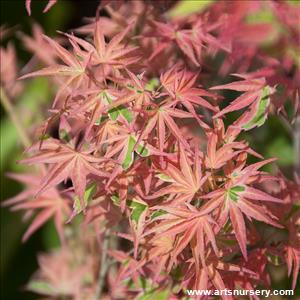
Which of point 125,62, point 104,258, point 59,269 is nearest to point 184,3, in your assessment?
point 125,62

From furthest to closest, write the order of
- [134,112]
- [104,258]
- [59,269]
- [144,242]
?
1. [59,269]
2. [104,258]
3. [144,242]
4. [134,112]

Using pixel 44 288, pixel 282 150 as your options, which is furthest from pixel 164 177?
pixel 282 150

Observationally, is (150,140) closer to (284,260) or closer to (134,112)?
(134,112)

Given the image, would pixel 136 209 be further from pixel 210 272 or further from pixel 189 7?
pixel 189 7

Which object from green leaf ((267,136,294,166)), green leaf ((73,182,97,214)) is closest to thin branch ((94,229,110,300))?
green leaf ((73,182,97,214))

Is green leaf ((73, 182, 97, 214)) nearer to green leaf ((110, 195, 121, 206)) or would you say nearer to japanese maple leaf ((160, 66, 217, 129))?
green leaf ((110, 195, 121, 206))

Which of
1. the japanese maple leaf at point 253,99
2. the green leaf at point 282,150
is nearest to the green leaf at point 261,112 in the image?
the japanese maple leaf at point 253,99

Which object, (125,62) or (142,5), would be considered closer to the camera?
(125,62)
